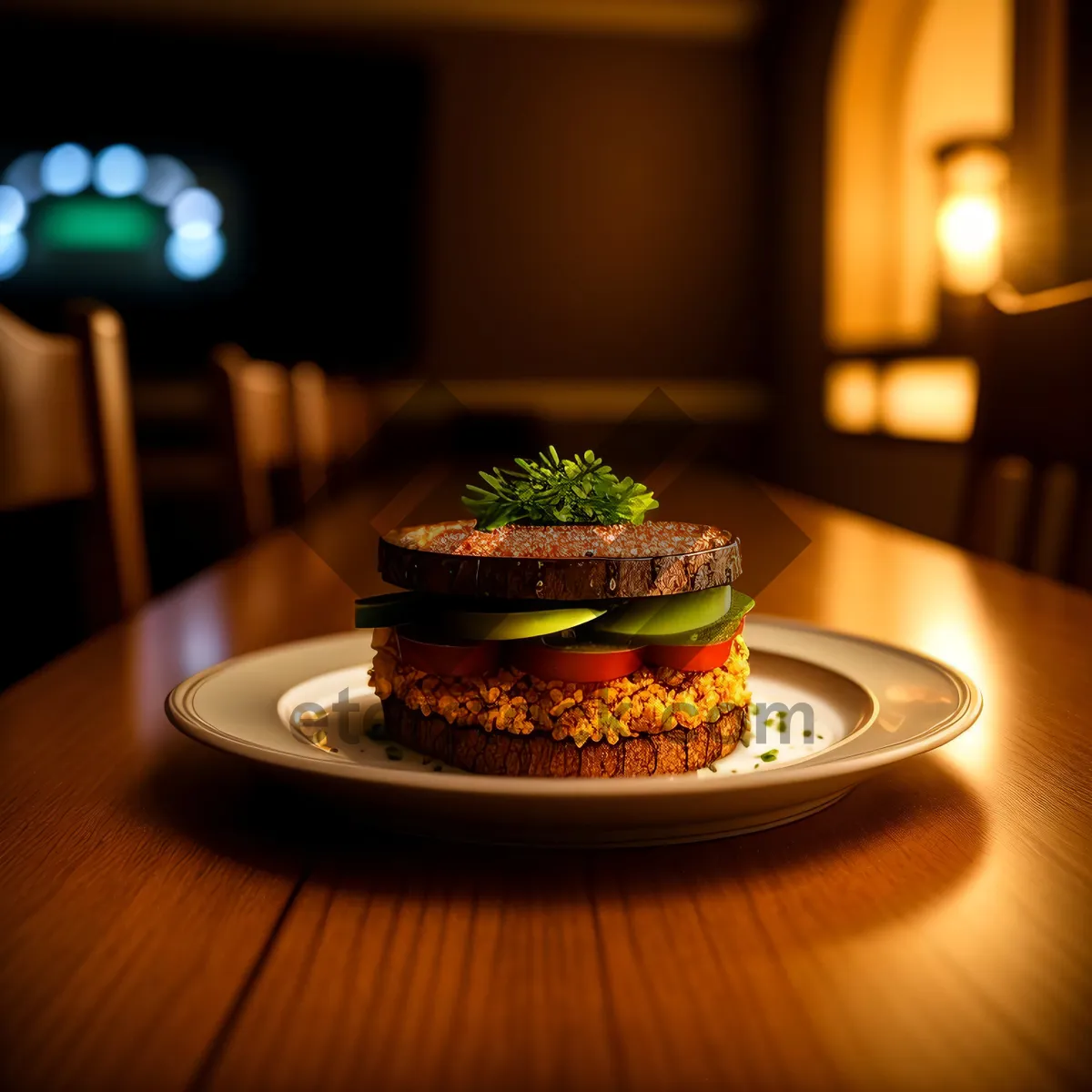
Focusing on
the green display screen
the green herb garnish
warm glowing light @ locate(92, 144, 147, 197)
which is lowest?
the green herb garnish

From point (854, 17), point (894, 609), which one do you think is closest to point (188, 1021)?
point (894, 609)

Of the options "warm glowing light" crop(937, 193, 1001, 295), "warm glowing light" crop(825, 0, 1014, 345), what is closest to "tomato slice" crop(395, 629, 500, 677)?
"warm glowing light" crop(937, 193, 1001, 295)

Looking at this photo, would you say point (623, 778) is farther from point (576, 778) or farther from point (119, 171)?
point (119, 171)

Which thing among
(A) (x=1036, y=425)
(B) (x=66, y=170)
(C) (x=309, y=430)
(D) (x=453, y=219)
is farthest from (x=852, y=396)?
(B) (x=66, y=170)

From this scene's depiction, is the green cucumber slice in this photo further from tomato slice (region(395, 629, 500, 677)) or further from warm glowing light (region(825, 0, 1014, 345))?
warm glowing light (region(825, 0, 1014, 345))

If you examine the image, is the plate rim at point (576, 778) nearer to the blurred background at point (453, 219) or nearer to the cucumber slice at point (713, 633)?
the cucumber slice at point (713, 633)

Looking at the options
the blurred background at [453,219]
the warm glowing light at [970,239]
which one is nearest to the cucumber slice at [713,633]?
the warm glowing light at [970,239]
